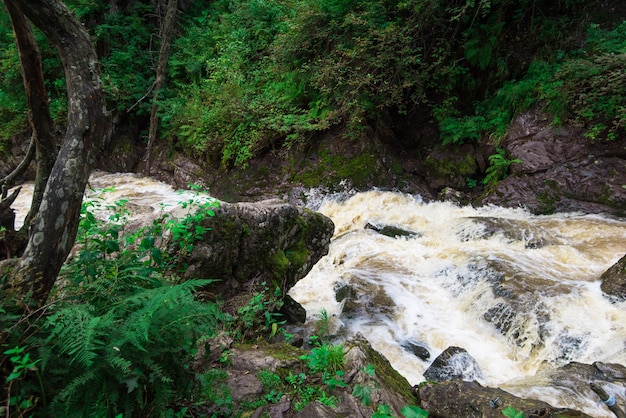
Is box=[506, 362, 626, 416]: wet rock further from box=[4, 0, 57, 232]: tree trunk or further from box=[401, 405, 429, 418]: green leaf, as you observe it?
box=[4, 0, 57, 232]: tree trunk

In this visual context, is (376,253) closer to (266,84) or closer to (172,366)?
(172,366)

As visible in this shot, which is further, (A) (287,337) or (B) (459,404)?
(A) (287,337)

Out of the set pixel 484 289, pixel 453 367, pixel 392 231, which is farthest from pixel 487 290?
pixel 392 231

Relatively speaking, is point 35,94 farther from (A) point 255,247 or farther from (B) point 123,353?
(A) point 255,247

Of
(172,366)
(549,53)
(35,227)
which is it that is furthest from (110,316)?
(549,53)

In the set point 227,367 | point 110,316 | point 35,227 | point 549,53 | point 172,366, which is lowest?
point 227,367

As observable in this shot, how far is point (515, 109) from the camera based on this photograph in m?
9.38

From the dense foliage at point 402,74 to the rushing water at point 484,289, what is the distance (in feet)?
9.39

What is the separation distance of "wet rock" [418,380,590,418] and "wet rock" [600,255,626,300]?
9.94 ft

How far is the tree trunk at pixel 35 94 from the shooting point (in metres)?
2.27

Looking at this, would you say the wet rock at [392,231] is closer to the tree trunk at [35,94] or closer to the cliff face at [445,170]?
the cliff face at [445,170]

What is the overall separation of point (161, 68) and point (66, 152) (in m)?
11.3

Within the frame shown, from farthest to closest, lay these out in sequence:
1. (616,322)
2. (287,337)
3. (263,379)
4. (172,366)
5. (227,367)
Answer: (616,322), (287,337), (227,367), (263,379), (172,366)

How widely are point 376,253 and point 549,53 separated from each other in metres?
7.65
